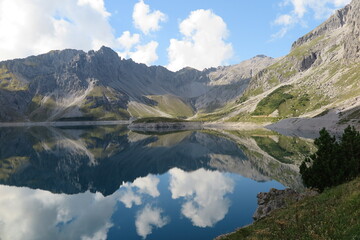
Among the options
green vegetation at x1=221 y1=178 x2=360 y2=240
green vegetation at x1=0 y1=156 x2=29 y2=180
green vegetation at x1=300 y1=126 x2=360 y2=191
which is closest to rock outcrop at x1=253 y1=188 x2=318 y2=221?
green vegetation at x1=300 y1=126 x2=360 y2=191

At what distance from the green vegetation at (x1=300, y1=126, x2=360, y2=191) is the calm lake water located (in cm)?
1093

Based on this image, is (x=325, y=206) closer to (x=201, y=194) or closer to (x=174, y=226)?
(x=174, y=226)

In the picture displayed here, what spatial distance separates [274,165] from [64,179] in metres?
58.8

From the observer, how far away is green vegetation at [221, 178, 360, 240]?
50.2ft

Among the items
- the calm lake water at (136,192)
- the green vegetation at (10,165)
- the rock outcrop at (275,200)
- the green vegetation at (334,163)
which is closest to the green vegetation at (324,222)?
the green vegetation at (334,163)

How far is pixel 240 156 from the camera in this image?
298ft

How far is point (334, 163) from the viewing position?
3056cm

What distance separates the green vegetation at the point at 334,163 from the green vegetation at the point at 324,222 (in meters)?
7.64

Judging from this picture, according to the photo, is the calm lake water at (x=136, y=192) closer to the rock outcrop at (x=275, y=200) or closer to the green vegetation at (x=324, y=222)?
the rock outcrop at (x=275, y=200)

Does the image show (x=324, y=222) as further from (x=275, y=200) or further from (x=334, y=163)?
(x=275, y=200)

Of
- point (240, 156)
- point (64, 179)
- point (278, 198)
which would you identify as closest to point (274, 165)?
point (240, 156)

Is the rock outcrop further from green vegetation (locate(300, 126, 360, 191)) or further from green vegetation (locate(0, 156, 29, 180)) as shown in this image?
green vegetation (locate(0, 156, 29, 180))

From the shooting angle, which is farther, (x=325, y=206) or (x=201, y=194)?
(x=201, y=194)

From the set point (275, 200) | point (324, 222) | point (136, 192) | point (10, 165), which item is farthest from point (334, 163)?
point (10, 165)
